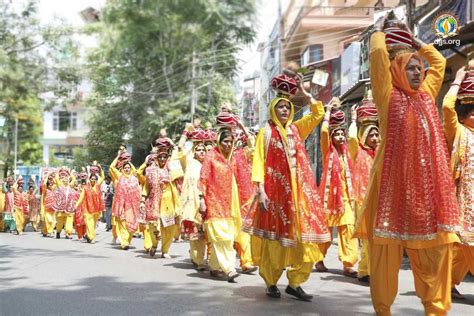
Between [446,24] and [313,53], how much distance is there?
66.6 feet

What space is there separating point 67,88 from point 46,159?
29784mm

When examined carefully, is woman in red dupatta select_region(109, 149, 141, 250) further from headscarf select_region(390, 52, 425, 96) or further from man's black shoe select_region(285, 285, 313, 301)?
headscarf select_region(390, 52, 425, 96)

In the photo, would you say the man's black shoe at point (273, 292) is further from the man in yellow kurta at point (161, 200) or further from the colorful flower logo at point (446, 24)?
the colorful flower logo at point (446, 24)

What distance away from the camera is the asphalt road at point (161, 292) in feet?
19.0

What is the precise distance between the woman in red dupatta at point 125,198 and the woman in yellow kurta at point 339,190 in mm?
5530

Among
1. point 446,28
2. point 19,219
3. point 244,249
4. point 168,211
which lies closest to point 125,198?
point 168,211

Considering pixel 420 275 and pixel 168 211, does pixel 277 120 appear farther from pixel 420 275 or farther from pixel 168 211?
pixel 168 211

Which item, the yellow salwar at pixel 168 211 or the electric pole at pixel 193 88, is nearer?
the yellow salwar at pixel 168 211

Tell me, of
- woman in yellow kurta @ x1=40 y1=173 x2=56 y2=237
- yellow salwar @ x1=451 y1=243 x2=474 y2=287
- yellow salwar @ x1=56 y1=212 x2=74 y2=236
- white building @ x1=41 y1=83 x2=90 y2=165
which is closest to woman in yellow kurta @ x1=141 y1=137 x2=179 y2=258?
yellow salwar @ x1=451 y1=243 x2=474 y2=287

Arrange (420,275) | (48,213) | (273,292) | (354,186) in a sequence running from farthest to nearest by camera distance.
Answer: (48,213)
(354,186)
(273,292)
(420,275)

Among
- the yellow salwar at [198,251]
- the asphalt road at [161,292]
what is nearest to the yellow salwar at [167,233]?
the asphalt road at [161,292]

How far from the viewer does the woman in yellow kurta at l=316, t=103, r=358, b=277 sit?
8.00 m

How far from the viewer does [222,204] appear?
7883mm

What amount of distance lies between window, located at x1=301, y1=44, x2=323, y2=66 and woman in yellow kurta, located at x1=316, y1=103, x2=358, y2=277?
23.7 m
